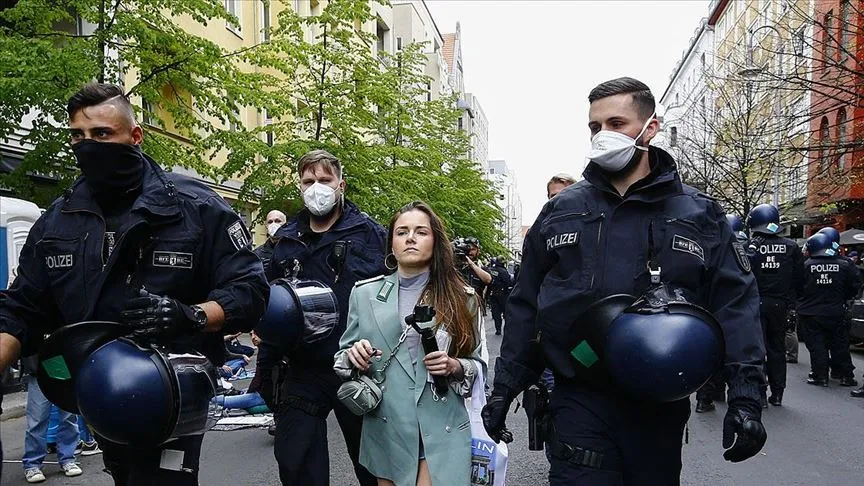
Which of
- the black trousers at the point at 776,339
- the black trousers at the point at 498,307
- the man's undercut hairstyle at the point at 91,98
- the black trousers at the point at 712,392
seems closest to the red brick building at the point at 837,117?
the black trousers at the point at 776,339

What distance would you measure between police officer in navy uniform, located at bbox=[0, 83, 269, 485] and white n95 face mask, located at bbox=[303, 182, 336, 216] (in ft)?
4.91

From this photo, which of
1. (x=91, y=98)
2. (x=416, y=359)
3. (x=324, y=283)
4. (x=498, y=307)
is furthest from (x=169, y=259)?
(x=498, y=307)

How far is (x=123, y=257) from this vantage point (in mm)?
2766

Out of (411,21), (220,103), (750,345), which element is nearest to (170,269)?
(750,345)

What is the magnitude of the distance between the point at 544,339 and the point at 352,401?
0.90m

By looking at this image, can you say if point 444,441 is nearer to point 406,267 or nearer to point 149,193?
point 406,267

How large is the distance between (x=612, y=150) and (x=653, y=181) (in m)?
0.21

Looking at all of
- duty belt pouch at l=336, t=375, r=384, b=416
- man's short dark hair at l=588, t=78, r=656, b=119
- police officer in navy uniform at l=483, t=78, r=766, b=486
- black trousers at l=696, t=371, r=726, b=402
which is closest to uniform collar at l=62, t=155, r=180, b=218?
duty belt pouch at l=336, t=375, r=384, b=416

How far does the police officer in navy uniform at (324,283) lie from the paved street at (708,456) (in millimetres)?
2008

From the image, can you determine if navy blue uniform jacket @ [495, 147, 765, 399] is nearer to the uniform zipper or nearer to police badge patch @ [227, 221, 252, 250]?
the uniform zipper

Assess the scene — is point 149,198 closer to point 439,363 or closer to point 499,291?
point 439,363

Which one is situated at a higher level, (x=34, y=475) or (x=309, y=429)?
(x=309, y=429)

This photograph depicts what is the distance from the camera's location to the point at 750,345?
2826mm

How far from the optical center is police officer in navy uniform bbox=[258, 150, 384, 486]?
13.0 ft
